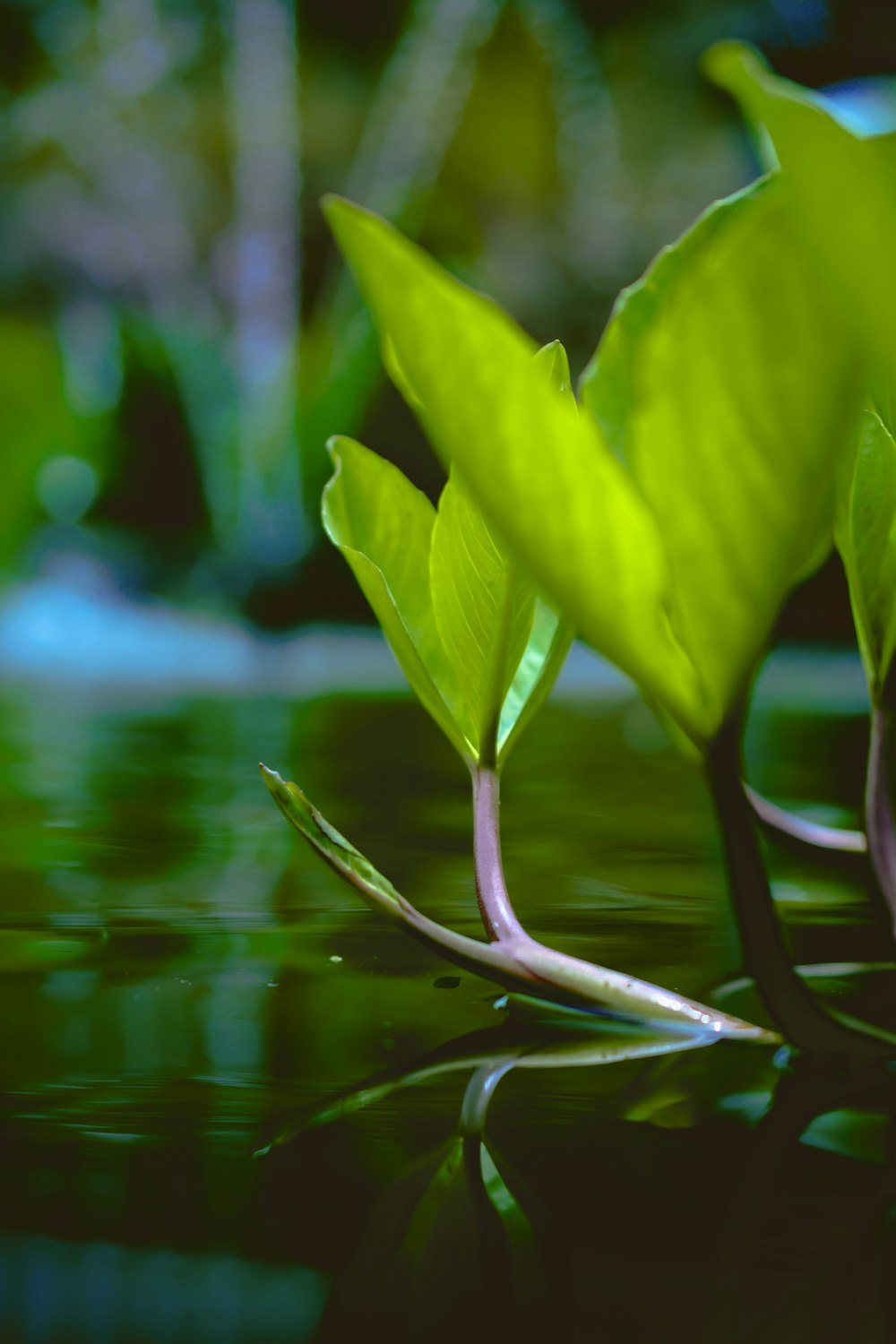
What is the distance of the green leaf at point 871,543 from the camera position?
0.15m

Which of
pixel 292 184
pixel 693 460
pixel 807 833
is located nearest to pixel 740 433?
pixel 693 460

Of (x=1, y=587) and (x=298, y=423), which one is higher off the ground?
(x=298, y=423)

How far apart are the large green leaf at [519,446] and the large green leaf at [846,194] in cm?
2

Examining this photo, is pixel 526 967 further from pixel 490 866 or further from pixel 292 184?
pixel 292 184

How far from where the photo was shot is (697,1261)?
9cm

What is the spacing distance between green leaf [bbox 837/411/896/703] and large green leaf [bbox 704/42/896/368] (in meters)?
0.06

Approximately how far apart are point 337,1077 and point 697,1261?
1.9 inches

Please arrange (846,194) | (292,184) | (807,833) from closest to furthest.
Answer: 1. (846,194)
2. (807,833)
3. (292,184)

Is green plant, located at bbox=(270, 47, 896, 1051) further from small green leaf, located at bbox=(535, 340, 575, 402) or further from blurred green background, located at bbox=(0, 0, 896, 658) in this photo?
blurred green background, located at bbox=(0, 0, 896, 658)

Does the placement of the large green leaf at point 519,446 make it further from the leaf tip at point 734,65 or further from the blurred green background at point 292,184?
the blurred green background at point 292,184

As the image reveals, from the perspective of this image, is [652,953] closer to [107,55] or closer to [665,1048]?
[665,1048]

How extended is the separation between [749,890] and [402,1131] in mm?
43

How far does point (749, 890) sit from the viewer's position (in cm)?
12

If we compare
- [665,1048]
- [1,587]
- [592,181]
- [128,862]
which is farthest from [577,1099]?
[592,181]
